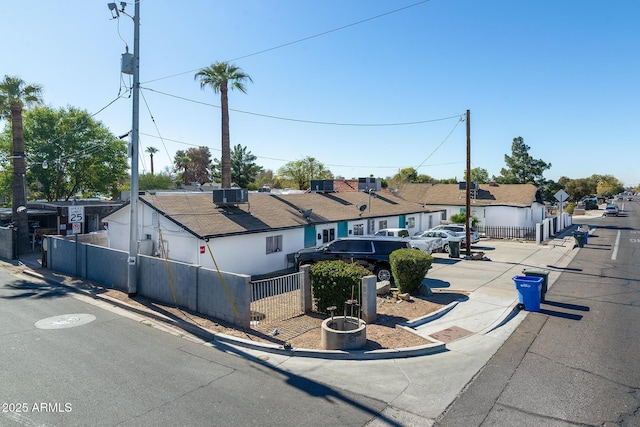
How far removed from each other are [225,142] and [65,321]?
722 inches

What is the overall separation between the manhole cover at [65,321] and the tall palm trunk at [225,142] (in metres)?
→ 16.3

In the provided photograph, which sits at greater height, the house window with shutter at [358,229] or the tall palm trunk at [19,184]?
the tall palm trunk at [19,184]

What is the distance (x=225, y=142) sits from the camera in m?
27.9

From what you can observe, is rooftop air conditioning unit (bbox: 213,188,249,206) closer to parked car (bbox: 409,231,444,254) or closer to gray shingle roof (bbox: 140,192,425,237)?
gray shingle roof (bbox: 140,192,425,237)

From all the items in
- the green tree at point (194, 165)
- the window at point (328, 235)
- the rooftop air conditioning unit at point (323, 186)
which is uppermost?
the green tree at point (194, 165)

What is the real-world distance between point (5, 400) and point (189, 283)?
579cm

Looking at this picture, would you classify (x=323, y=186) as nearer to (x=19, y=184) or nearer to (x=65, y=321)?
(x=19, y=184)

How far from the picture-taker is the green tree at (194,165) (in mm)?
75125

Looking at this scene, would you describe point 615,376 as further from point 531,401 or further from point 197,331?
point 197,331

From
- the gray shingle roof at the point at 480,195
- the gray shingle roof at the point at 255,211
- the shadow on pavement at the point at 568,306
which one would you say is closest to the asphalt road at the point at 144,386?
the gray shingle roof at the point at 255,211

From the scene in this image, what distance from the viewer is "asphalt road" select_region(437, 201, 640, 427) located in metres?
6.39

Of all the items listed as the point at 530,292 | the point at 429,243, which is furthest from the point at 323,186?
the point at 530,292

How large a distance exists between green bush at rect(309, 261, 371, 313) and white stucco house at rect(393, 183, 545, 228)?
29.3 meters

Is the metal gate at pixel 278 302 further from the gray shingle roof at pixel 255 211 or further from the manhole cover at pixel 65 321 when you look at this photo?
the gray shingle roof at pixel 255 211
